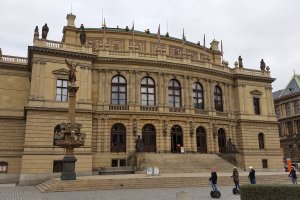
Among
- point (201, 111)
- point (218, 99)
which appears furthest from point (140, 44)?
point (218, 99)

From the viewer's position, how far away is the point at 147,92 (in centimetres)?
4288

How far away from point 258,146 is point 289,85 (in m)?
35.0

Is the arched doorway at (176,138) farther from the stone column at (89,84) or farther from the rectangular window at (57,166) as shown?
the rectangular window at (57,166)

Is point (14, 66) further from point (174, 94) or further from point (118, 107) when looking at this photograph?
point (174, 94)

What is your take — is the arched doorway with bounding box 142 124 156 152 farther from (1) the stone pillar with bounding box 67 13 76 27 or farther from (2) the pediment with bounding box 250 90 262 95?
(1) the stone pillar with bounding box 67 13 76 27

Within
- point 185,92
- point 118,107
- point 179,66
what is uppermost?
point 179,66

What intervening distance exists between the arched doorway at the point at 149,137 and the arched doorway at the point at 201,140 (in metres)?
6.70

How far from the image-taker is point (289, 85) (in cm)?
7606

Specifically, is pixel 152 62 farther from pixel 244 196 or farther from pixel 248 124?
pixel 244 196

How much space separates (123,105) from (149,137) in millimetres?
5434

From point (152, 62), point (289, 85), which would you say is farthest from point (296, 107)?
point (152, 62)

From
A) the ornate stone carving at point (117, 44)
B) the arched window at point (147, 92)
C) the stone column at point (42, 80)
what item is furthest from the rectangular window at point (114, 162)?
the ornate stone carving at point (117, 44)

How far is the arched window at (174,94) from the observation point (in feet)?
144

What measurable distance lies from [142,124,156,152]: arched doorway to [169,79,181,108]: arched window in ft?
15.4
